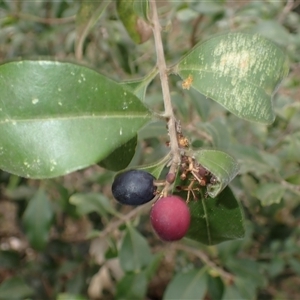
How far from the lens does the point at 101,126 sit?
0.49 m

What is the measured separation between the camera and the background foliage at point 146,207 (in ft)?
3.51

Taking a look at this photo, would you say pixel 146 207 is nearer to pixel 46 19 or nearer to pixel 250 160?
pixel 250 160

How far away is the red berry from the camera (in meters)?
0.47

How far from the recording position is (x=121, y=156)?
0.55m

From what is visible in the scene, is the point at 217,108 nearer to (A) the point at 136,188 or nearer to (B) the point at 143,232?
(B) the point at 143,232

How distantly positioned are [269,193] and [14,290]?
0.73 meters

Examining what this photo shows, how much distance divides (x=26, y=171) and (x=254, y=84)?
0.88 ft

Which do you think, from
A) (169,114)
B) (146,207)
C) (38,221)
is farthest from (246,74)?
(38,221)

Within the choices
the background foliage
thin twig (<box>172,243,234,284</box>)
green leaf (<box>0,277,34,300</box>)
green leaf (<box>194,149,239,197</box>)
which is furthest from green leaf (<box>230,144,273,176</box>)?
green leaf (<box>0,277,34,300</box>)

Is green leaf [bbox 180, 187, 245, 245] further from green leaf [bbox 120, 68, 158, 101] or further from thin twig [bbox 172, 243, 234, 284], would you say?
thin twig [bbox 172, 243, 234, 284]

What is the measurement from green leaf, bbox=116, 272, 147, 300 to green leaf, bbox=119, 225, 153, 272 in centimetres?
8

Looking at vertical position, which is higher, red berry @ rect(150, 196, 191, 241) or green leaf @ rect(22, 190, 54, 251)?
red berry @ rect(150, 196, 191, 241)

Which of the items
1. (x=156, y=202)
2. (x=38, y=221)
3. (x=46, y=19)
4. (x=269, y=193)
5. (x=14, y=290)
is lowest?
(x=14, y=290)

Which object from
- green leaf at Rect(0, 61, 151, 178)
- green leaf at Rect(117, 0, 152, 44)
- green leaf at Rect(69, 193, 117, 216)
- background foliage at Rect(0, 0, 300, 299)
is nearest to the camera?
green leaf at Rect(0, 61, 151, 178)
